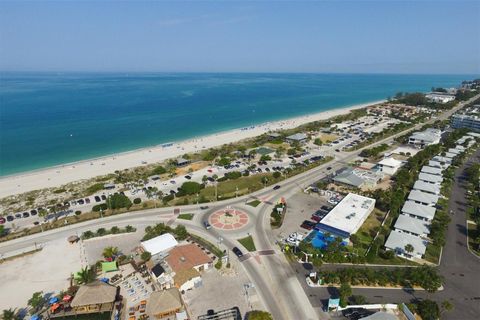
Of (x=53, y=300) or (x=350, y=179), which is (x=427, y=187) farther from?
(x=53, y=300)

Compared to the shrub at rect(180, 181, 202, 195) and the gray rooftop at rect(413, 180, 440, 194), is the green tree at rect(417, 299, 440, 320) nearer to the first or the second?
the gray rooftop at rect(413, 180, 440, 194)

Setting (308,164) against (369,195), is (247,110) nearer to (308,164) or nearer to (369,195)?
(308,164)

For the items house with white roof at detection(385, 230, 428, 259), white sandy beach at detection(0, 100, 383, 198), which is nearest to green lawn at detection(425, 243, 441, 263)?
house with white roof at detection(385, 230, 428, 259)

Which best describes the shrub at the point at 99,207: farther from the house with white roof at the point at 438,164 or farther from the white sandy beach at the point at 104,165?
the house with white roof at the point at 438,164

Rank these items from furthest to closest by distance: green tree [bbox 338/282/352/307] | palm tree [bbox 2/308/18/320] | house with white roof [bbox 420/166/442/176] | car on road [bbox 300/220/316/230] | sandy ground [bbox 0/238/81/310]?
house with white roof [bbox 420/166/442/176], car on road [bbox 300/220/316/230], sandy ground [bbox 0/238/81/310], green tree [bbox 338/282/352/307], palm tree [bbox 2/308/18/320]

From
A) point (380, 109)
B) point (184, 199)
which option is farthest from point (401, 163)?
point (380, 109)

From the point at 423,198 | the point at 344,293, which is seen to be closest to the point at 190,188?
the point at 344,293
